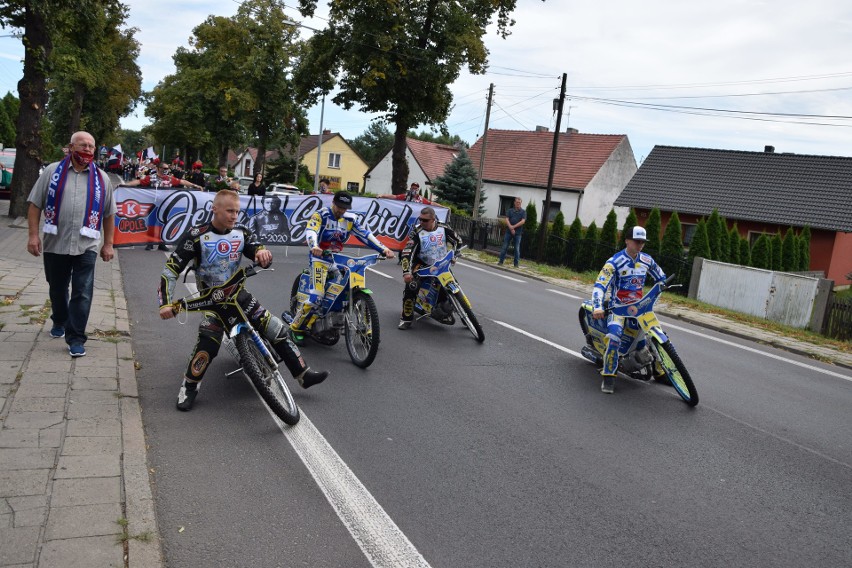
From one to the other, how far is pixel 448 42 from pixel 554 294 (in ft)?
59.5

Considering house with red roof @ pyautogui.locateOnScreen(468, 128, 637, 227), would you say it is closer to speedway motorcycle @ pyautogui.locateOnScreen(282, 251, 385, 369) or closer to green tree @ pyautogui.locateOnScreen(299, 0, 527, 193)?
green tree @ pyautogui.locateOnScreen(299, 0, 527, 193)

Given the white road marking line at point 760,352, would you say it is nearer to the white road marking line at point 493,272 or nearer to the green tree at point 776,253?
the white road marking line at point 493,272

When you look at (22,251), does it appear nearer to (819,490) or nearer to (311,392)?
(311,392)

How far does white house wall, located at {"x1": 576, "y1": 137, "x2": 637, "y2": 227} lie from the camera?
46.1 meters

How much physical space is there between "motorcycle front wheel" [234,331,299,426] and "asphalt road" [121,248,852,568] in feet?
0.56

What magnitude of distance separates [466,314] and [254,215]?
8.97 metres

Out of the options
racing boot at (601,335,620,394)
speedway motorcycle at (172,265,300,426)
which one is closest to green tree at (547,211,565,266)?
racing boot at (601,335,620,394)

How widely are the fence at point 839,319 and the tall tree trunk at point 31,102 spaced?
17.9 metres

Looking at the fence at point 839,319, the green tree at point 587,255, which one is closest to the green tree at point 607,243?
the green tree at point 587,255

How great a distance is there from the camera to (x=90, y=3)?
17.8 metres

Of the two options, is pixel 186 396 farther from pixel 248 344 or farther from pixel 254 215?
pixel 254 215

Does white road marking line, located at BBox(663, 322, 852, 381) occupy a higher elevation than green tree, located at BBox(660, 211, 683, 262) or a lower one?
lower

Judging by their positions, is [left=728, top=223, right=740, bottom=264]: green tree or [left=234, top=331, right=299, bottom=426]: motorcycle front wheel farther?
[left=728, top=223, right=740, bottom=264]: green tree

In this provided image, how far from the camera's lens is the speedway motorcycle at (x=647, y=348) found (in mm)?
7535
